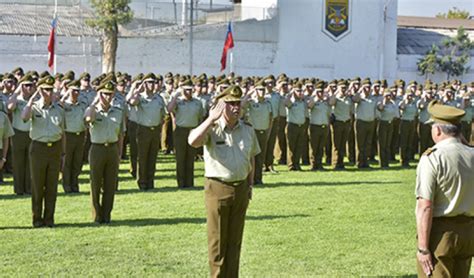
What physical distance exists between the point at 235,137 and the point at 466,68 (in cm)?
5040

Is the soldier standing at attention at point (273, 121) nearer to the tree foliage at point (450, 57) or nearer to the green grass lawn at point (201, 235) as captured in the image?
the green grass lawn at point (201, 235)

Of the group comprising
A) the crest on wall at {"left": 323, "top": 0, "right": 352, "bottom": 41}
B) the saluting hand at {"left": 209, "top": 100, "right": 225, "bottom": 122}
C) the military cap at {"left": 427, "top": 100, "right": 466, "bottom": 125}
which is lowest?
the saluting hand at {"left": 209, "top": 100, "right": 225, "bottom": 122}

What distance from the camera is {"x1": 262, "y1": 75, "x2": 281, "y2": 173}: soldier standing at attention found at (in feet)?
62.3

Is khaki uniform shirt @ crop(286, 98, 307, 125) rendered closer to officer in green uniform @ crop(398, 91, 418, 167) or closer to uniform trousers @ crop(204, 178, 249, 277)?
officer in green uniform @ crop(398, 91, 418, 167)

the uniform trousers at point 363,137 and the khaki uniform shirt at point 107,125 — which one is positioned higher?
the khaki uniform shirt at point 107,125

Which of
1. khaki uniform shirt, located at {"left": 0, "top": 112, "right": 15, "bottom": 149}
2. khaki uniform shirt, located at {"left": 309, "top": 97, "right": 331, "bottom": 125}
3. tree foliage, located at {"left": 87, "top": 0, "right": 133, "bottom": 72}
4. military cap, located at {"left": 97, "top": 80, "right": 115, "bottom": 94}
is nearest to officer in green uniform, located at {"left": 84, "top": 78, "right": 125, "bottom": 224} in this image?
military cap, located at {"left": 97, "top": 80, "right": 115, "bottom": 94}

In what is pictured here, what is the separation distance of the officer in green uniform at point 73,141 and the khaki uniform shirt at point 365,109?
7515 mm

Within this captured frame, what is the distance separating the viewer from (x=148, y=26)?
4600 cm

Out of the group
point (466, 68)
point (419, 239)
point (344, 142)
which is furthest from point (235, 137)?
point (466, 68)

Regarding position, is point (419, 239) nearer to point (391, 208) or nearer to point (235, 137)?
point (235, 137)

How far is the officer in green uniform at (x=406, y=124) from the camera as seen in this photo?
2241 centimetres

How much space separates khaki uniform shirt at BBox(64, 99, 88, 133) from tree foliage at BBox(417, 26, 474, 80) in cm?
4029

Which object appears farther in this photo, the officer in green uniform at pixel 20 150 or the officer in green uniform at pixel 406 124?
the officer in green uniform at pixel 406 124

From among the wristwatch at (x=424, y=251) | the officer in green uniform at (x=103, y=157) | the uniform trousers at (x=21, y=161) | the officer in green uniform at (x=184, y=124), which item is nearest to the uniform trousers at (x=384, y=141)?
the officer in green uniform at (x=184, y=124)
